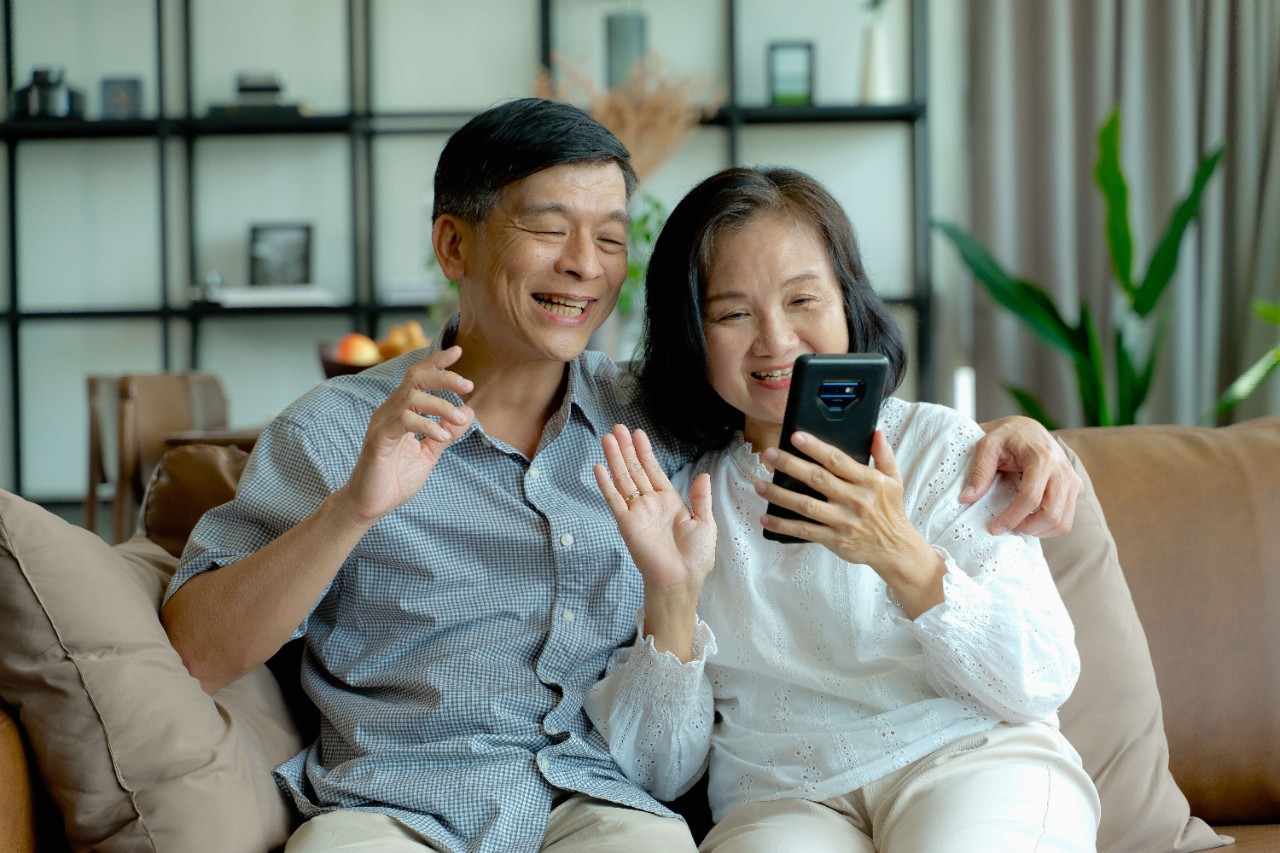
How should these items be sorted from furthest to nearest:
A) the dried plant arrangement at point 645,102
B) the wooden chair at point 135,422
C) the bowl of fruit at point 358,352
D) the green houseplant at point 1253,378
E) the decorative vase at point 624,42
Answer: the decorative vase at point 624,42
the dried plant arrangement at point 645,102
the green houseplant at point 1253,378
the wooden chair at point 135,422
the bowl of fruit at point 358,352

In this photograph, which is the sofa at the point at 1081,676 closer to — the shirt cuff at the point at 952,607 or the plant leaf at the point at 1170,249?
the shirt cuff at the point at 952,607

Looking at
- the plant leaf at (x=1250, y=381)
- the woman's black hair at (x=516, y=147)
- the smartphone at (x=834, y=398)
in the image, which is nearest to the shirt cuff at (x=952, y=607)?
the smartphone at (x=834, y=398)

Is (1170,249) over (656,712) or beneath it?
over

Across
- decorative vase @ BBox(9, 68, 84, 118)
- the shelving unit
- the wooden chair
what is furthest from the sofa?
decorative vase @ BBox(9, 68, 84, 118)

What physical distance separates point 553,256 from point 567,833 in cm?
67

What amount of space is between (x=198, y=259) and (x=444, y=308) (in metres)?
1.50

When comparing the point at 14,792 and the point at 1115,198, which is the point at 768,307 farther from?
the point at 1115,198

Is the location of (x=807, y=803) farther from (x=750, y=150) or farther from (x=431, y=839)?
(x=750, y=150)

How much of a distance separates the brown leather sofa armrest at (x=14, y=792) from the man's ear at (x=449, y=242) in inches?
28.3

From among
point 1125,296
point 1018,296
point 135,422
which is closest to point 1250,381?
point 1125,296

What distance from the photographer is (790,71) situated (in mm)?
4574

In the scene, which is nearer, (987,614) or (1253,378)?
(987,614)

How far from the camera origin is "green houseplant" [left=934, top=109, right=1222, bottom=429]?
3.70 meters

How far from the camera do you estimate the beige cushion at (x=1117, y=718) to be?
141cm
